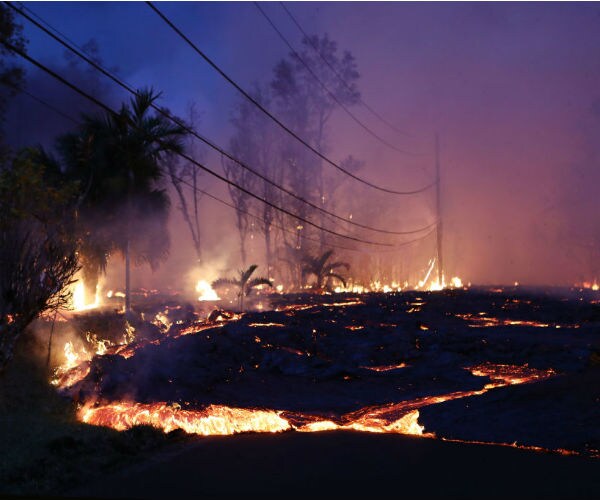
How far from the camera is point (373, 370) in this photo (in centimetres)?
1372

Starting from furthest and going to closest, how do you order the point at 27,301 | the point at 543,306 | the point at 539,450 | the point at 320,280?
the point at 320,280, the point at 543,306, the point at 27,301, the point at 539,450

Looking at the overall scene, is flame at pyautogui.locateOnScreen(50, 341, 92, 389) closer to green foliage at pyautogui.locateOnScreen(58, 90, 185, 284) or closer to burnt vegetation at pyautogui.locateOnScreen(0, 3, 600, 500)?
burnt vegetation at pyautogui.locateOnScreen(0, 3, 600, 500)

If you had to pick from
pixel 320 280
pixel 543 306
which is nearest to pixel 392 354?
pixel 543 306

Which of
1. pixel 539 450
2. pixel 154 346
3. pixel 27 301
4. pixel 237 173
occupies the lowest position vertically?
pixel 539 450

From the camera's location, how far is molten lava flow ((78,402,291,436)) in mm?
9882

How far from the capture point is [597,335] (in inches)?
706

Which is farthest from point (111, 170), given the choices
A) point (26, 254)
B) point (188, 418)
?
point (188, 418)

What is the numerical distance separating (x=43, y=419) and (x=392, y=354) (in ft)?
28.4

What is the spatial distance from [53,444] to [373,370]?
24.9 feet

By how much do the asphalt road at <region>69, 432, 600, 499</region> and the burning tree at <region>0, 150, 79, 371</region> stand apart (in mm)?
4651

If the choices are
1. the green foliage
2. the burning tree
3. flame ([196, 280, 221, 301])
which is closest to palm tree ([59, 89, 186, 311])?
the green foliage

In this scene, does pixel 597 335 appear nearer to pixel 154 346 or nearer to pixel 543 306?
pixel 543 306

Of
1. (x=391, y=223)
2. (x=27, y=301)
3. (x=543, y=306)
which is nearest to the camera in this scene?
(x=27, y=301)

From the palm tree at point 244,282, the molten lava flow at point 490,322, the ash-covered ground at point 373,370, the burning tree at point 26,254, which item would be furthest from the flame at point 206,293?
the burning tree at point 26,254
